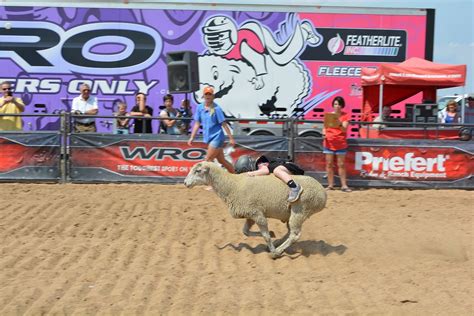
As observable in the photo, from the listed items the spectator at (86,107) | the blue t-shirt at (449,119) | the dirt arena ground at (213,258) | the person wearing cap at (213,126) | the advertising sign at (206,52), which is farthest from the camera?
the advertising sign at (206,52)

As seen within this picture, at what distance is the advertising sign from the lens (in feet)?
54.0

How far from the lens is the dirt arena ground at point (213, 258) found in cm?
555

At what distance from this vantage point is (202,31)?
657 inches

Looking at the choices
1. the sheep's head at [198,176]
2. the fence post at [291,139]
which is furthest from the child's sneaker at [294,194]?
the fence post at [291,139]

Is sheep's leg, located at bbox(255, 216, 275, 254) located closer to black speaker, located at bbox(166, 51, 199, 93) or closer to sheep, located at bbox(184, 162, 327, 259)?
sheep, located at bbox(184, 162, 327, 259)

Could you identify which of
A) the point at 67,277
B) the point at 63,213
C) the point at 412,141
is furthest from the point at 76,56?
the point at 67,277

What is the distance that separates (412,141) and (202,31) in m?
7.03

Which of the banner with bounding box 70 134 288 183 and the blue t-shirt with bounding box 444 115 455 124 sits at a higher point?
the blue t-shirt with bounding box 444 115 455 124

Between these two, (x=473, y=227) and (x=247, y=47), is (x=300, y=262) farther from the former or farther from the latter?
(x=247, y=47)

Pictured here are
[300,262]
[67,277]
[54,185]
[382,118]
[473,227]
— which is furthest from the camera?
[382,118]

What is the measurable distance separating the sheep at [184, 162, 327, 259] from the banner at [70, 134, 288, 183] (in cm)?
485

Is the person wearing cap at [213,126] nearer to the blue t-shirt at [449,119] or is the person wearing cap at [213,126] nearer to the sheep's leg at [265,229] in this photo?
the sheep's leg at [265,229]

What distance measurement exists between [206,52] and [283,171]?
980 cm

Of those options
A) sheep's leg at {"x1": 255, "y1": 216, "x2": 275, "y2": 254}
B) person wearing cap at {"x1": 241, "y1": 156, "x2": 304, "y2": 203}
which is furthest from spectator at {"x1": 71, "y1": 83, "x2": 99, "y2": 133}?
sheep's leg at {"x1": 255, "y1": 216, "x2": 275, "y2": 254}
